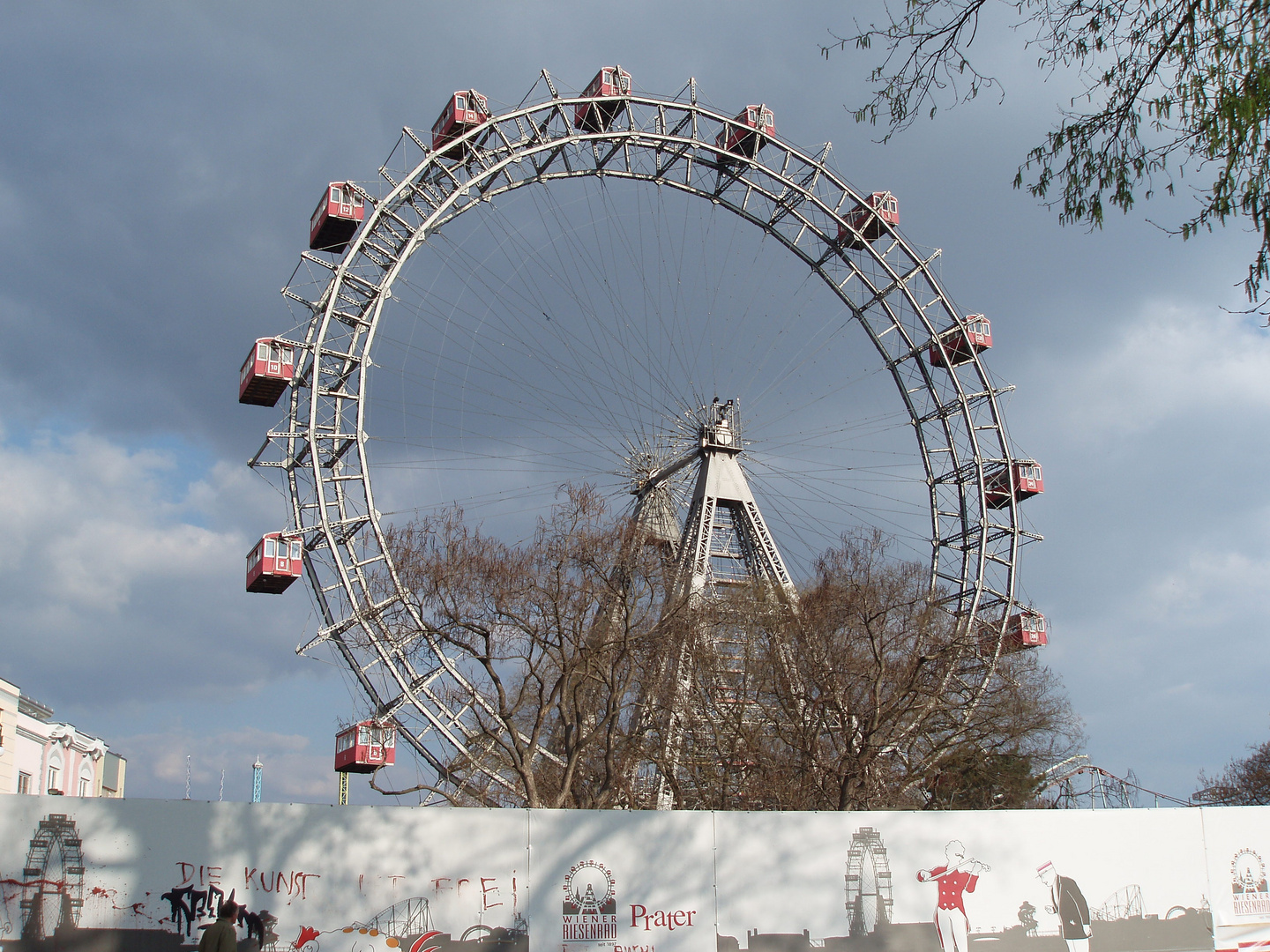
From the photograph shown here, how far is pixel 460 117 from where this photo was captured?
33250mm

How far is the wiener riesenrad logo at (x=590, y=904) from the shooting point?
36.3ft

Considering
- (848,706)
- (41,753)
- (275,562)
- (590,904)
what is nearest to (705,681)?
(848,706)

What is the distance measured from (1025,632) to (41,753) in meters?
44.7

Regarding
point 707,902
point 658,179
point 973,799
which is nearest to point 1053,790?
point 973,799

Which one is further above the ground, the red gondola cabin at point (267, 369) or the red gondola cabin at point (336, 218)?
the red gondola cabin at point (336, 218)

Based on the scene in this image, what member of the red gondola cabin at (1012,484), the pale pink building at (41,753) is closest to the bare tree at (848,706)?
the red gondola cabin at (1012,484)

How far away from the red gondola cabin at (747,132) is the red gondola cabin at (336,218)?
1273 centimetres

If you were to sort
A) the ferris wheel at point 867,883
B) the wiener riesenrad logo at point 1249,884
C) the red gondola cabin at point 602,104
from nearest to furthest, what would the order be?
the ferris wheel at point 867,883 < the wiener riesenrad logo at point 1249,884 < the red gondola cabin at point 602,104

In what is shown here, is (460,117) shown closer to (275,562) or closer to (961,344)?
(275,562)

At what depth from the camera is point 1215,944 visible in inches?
524

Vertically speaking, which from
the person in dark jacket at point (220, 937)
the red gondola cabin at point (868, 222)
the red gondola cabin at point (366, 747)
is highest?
the red gondola cabin at point (868, 222)

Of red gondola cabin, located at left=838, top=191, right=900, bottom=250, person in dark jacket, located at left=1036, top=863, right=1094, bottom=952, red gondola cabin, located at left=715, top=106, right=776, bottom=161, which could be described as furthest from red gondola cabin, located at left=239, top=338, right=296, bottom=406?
person in dark jacket, located at left=1036, top=863, right=1094, bottom=952

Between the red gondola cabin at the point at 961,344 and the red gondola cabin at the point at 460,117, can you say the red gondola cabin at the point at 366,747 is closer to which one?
the red gondola cabin at the point at 460,117

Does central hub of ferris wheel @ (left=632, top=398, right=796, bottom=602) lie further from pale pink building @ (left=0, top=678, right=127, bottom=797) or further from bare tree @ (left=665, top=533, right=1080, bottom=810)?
pale pink building @ (left=0, top=678, right=127, bottom=797)
